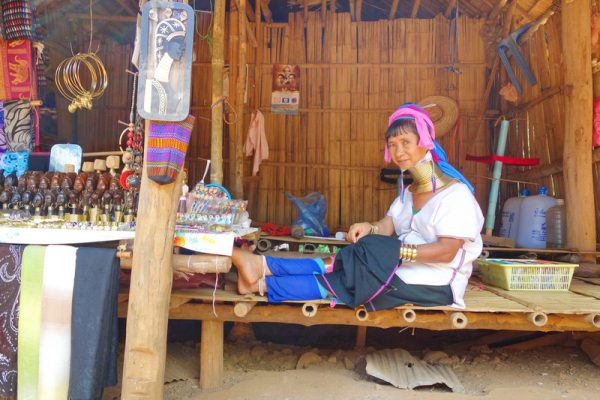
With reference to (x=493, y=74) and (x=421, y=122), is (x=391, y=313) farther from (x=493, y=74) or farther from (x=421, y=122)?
(x=493, y=74)

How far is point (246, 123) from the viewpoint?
286 inches

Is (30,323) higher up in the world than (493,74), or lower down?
lower down

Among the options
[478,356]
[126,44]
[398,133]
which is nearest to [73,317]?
[398,133]

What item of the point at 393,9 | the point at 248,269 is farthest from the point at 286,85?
the point at 248,269

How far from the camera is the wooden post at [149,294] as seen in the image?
283cm

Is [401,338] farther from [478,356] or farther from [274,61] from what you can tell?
[274,61]

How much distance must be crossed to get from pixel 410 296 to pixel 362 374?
3.34ft

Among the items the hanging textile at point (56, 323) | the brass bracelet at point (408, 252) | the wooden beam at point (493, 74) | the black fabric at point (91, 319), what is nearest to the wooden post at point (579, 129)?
the wooden beam at point (493, 74)

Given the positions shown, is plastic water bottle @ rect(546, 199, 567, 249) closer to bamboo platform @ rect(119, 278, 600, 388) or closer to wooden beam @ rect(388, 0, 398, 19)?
bamboo platform @ rect(119, 278, 600, 388)

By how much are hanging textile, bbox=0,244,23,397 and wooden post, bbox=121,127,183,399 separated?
2.22 feet

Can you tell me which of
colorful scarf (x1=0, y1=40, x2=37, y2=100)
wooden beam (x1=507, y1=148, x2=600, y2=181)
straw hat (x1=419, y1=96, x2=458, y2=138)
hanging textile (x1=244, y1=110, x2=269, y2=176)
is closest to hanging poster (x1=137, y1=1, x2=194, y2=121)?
colorful scarf (x1=0, y1=40, x2=37, y2=100)

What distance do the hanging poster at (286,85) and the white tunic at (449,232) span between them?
4012mm

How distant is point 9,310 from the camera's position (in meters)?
2.96

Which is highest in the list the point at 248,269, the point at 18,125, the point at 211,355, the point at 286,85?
the point at 286,85
